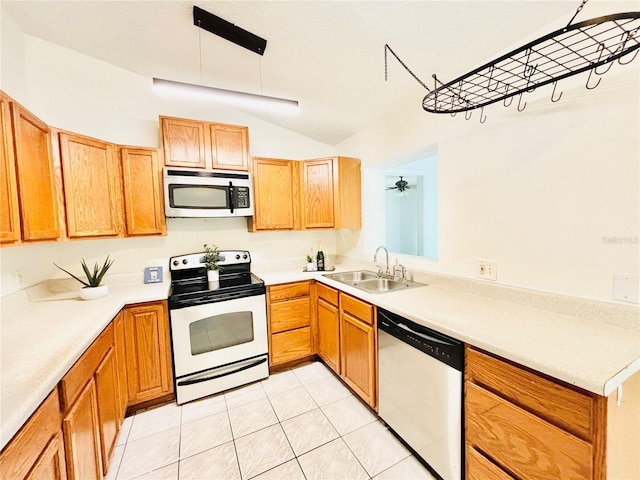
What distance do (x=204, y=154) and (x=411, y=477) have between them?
9.09 ft

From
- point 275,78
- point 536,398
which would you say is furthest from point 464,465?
point 275,78

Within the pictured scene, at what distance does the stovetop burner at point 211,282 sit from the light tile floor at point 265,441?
826mm

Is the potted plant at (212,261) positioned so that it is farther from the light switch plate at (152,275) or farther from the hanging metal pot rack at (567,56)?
the hanging metal pot rack at (567,56)

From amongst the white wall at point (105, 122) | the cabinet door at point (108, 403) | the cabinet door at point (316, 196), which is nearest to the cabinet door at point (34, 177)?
the white wall at point (105, 122)

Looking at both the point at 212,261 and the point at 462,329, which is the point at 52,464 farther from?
the point at 212,261

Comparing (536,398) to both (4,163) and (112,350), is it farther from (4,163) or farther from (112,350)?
(4,163)

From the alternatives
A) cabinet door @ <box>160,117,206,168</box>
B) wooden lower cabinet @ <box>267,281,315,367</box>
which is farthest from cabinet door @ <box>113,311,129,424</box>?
cabinet door @ <box>160,117,206,168</box>

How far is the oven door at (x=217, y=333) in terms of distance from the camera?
6.91ft

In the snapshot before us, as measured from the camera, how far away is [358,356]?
2031mm

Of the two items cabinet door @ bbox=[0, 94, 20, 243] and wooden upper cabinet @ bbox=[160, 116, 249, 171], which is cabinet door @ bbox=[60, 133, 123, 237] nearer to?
wooden upper cabinet @ bbox=[160, 116, 249, 171]

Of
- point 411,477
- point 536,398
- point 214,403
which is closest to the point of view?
point 536,398

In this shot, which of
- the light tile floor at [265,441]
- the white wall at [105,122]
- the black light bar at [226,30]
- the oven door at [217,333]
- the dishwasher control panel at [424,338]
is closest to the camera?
the dishwasher control panel at [424,338]

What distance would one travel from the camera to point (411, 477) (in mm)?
1476

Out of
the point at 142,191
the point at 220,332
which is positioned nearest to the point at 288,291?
the point at 220,332
